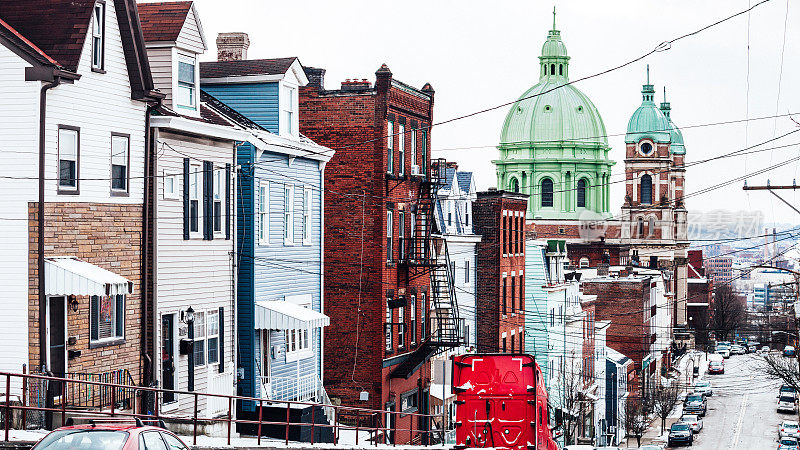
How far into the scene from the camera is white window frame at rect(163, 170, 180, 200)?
90.0ft

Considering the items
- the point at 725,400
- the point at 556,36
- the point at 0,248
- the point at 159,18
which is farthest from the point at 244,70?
the point at 556,36

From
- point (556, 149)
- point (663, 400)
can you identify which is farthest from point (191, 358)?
point (556, 149)

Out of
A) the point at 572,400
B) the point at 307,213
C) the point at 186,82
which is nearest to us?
the point at 186,82

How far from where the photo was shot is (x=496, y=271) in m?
56.1

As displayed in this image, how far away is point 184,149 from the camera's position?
1110 inches

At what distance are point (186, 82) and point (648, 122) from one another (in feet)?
431

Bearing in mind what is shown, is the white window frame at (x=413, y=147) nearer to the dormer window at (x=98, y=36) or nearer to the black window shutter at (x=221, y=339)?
the black window shutter at (x=221, y=339)

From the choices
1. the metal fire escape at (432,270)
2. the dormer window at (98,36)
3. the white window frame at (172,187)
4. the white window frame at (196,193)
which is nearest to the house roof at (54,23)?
the dormer window at (98,36)

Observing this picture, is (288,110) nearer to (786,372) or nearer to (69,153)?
(69,153)

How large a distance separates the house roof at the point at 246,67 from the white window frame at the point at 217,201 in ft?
16.3

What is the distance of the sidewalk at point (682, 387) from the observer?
270ft

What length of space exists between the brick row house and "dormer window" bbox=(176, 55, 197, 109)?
260 cm

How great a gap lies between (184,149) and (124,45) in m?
3.43

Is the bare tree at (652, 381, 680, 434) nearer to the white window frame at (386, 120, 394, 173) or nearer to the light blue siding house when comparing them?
the white window frame at (386, 120, 394, 173)
